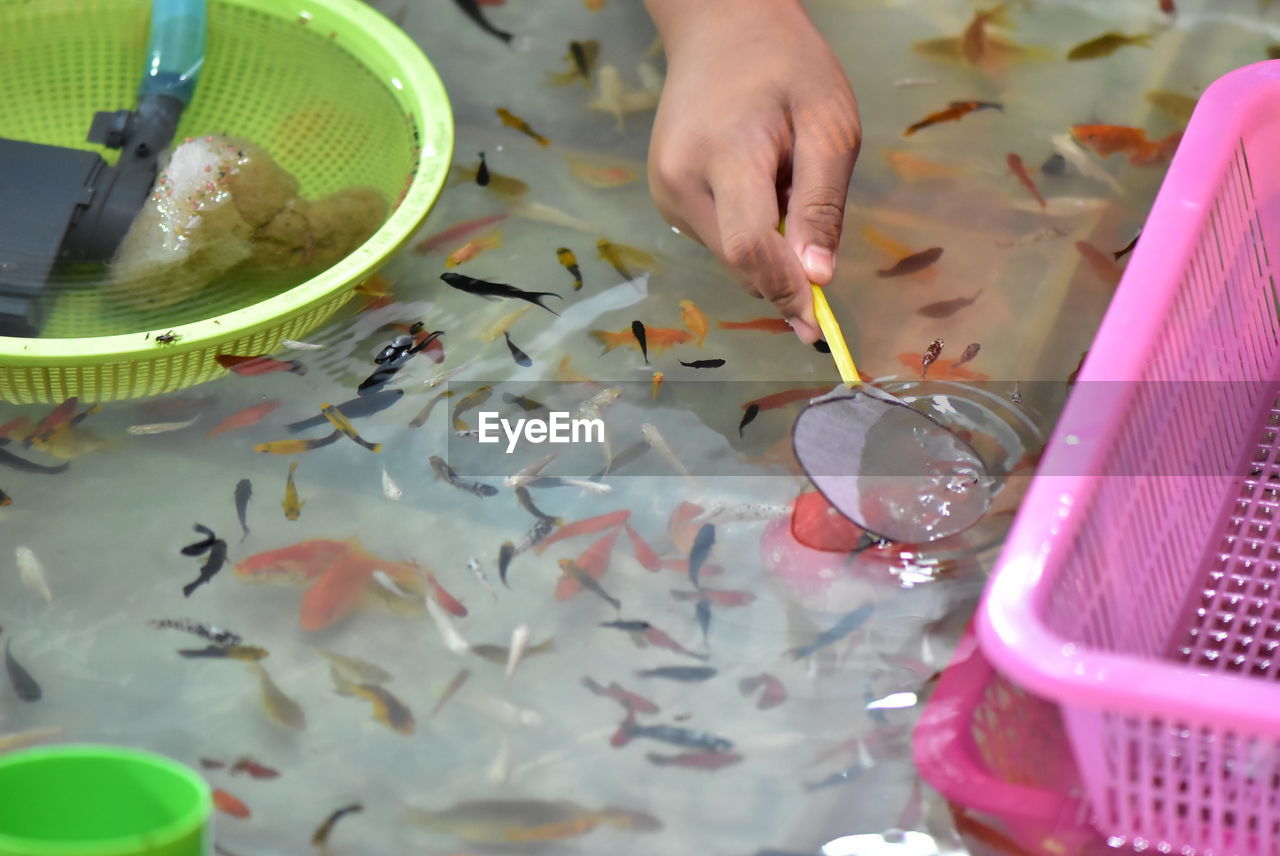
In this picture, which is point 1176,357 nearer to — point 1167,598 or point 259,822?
point 1167,598

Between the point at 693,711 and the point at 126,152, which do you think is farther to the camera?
the point at 126,152

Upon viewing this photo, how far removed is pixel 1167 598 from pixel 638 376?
0.49 m

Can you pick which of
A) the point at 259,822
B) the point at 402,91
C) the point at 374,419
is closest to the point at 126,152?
the point at 402,91

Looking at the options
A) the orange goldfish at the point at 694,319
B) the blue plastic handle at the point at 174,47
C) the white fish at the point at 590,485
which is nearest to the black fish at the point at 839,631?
the white fish at the point at 590,485

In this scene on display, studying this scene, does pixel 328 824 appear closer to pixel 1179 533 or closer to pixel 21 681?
pixel 21 681

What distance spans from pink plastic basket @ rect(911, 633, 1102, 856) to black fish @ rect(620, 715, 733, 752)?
0.47 ft

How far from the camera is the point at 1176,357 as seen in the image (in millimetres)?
936

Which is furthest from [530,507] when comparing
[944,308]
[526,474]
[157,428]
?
[944,308]

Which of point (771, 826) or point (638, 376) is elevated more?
point (638, 376)

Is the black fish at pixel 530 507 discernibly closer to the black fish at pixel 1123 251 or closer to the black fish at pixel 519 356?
the black fish at pixel 519 356

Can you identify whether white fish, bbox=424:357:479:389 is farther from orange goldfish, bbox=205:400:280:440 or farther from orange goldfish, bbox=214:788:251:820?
orange goldfish, bbox=214:788:251:820

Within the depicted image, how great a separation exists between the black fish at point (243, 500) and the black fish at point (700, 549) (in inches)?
14.7

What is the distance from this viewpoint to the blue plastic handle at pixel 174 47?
1.35 m

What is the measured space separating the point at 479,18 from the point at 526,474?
2.36ft
